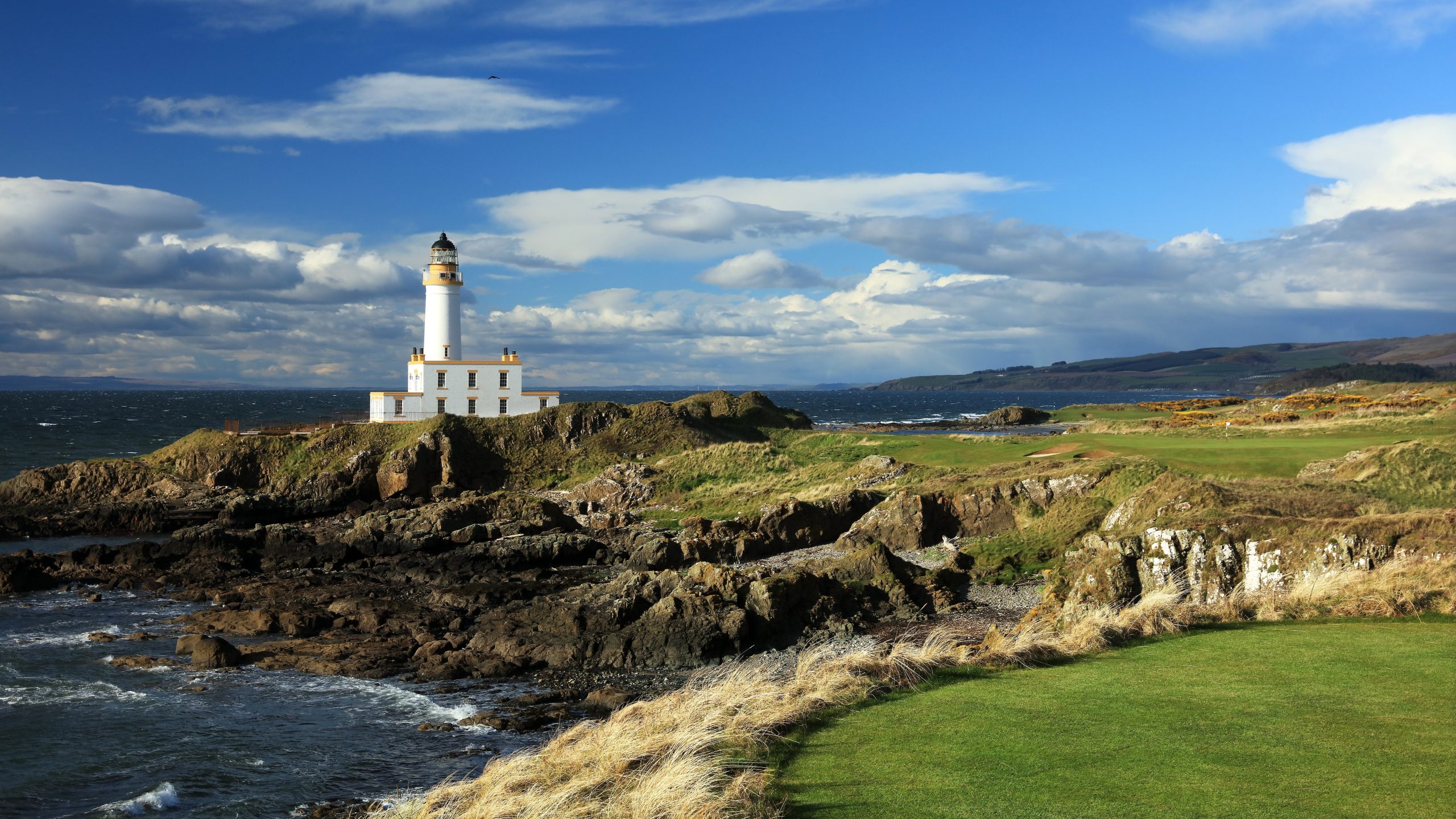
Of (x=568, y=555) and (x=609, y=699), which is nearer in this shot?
(x=609, y=699)

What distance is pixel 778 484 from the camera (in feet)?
135

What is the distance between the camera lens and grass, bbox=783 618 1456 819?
276 inches

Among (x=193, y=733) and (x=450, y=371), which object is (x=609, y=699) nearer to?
(x=193, y=733)

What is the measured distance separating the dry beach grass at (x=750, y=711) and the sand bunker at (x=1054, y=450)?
77.8ft

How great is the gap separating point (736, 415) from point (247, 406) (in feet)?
364

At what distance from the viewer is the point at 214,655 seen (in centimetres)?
1973

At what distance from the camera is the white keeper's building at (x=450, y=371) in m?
57.0

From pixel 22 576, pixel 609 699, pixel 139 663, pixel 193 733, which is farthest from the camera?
pixel 22 576

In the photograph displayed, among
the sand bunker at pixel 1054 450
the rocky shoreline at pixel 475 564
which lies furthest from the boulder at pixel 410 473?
the sand bunker at pixel 1054 450

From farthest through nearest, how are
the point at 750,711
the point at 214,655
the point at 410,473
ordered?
the point at 410,473 < the point at 214,655 < the point at 750,711

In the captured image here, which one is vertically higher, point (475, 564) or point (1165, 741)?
point (1165, 741)

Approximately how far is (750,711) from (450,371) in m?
50.5

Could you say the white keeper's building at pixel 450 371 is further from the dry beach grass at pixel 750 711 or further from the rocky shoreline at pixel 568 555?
the dry beach grass at pixel 750 711

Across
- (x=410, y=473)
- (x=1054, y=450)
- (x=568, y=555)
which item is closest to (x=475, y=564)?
(x=568, y=555)
